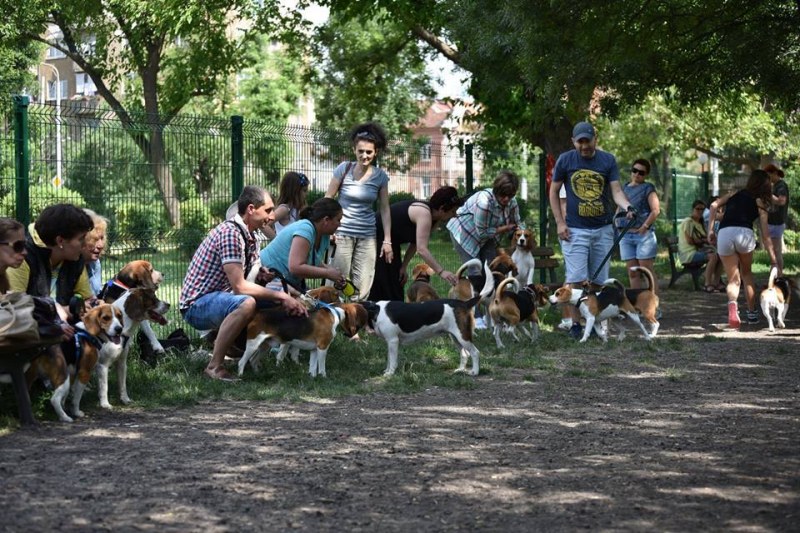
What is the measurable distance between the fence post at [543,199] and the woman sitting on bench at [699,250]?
8.34 feet

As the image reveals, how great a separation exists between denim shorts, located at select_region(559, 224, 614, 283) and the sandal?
4354 mm

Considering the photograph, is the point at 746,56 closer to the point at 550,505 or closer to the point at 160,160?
the point at 160,160

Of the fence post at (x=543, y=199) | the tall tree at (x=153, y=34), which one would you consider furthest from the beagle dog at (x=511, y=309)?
the tall tree at (x=153, y=34)

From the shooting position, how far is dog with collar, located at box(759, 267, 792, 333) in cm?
1334

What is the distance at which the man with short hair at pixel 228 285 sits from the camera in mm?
9250

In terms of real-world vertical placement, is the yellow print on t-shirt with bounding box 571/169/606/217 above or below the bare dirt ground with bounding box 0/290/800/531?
above

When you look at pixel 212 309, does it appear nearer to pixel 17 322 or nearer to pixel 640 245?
pixel 17 322

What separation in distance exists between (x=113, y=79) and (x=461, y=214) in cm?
2598

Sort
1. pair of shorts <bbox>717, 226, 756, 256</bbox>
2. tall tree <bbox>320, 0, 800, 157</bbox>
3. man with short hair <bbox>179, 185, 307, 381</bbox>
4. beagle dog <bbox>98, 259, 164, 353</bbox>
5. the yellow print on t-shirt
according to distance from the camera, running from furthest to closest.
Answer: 1. tall tree <bbox>320, 0, 800, 157</bbox>
2. pair of shorts <bbox>717, 226, 756, 256</bbox>
3. the yellow print on t-shirt
4. man with short hair <bbox>179, 185, 307, 381</bbox>
5. beagle dog <bbox>98, 259, 164, 353</bbox>

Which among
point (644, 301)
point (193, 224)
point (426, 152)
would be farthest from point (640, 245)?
point (193, 224)

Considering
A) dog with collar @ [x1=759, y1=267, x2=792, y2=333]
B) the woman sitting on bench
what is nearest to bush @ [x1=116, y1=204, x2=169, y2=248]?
dog with collar @ [x1=759, y1=267, x2=792, y2=333]

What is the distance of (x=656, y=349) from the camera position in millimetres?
11680

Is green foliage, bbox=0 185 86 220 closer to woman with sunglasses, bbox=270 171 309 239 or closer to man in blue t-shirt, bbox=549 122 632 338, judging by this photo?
woman with sunglasses, bbox=270 171 309 239

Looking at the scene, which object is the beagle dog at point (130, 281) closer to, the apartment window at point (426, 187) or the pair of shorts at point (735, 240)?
the apartment window at point (426, 187)
